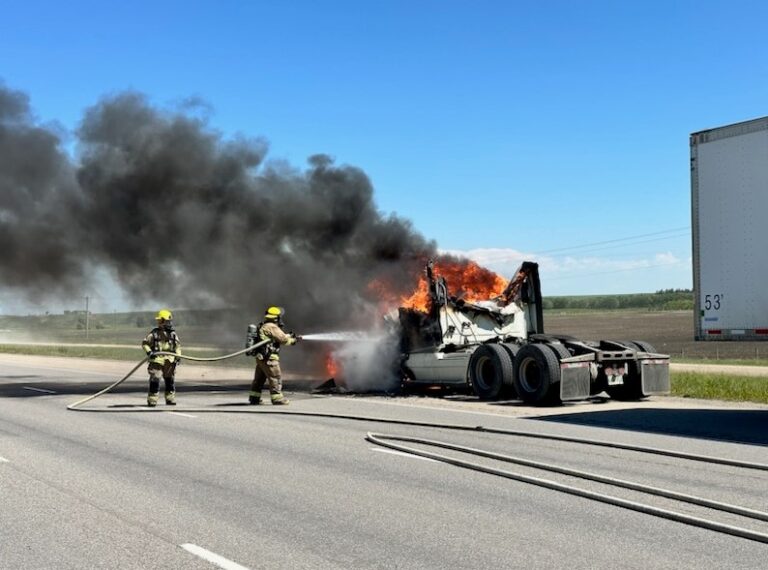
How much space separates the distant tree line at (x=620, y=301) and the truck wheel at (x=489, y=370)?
109m

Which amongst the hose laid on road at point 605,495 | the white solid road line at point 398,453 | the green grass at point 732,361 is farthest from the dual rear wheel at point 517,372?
the green grass at point 732,361

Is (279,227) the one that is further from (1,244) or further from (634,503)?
(634,503)

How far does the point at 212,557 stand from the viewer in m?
5.19

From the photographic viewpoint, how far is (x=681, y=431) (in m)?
11.3

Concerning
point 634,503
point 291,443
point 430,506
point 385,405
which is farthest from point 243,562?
point 385,405

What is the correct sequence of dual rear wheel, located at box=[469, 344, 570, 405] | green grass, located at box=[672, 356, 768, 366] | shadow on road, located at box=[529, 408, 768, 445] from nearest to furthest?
shadow on road, located at box=[529, 408, 768, 445] → dual rear wheel, located at box=[469, 344, 570, 405] → green grass, located at box=[672, 356, 768, 366]

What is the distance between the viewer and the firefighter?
50.2ft

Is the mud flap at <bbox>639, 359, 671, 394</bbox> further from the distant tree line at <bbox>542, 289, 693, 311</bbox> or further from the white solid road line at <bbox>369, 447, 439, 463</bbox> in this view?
the distant tree line at <bbox>542, 289, 693, 311</bbox>

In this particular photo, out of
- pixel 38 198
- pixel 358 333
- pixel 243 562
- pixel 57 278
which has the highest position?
pixel 38 198

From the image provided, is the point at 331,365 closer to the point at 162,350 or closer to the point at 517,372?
the point at 162,350

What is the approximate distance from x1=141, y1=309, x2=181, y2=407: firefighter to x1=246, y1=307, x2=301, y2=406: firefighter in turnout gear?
1.43 metres

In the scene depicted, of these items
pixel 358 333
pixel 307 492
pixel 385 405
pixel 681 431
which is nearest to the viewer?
pixel 307 492

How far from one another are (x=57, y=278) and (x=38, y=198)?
2.27 metres

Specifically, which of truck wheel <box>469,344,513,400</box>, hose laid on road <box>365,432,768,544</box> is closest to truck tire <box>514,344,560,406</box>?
truck wheel <box>469,344,513,400</box>
